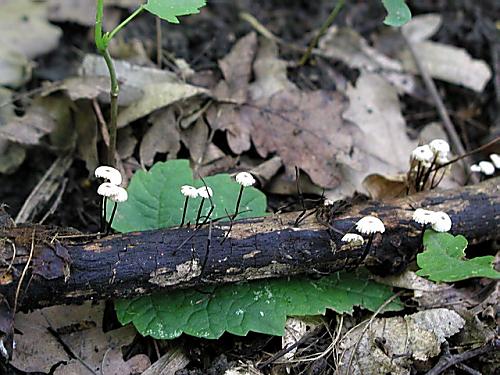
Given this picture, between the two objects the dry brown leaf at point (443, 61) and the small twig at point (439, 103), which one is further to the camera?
the dry brown leaf at point (443, 61)

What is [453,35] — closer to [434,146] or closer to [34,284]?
[434,146]

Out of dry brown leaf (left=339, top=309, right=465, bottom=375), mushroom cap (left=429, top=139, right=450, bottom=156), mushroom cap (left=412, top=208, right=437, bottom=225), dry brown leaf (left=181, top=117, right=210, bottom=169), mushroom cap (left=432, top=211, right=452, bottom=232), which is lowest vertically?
dry brown leaf (left=339, top=309, right=465, bottom=375)

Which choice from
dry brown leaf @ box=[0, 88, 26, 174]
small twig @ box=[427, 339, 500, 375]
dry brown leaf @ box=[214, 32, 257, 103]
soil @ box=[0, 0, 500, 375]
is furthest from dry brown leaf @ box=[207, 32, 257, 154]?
small twig @ box=[427, 339, 500, 375]

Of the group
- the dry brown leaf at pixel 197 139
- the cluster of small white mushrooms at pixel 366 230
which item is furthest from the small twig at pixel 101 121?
the cluster of small white mushrooms at pixel 366 230

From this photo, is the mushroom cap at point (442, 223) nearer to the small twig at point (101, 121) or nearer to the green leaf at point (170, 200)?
the green leaf at point (170, 200)

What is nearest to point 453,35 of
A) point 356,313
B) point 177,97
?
point 177,97

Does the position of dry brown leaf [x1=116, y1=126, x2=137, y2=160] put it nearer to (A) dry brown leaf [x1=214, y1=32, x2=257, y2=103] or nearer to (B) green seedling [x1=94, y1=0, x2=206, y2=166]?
(A) dry brown leaf [x1=214, y1=32, x2=257, y2=103]
